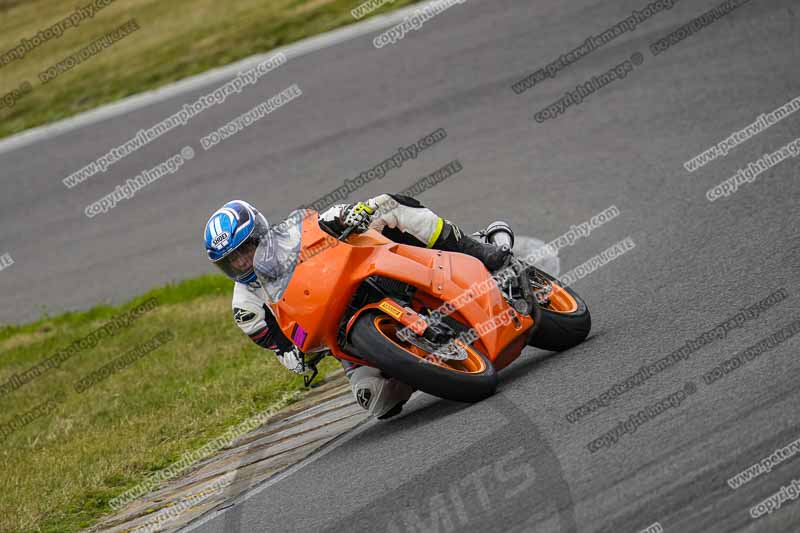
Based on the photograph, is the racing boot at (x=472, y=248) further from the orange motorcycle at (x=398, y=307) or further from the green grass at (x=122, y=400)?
the green grass at (x=122, y=400)

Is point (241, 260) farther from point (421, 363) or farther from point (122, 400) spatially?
point (122, 400)

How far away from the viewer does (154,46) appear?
2042cm

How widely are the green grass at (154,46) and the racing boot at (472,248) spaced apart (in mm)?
10547

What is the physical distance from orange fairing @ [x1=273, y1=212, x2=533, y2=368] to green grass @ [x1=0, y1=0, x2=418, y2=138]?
1094 centimetres

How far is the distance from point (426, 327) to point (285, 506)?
1231mm

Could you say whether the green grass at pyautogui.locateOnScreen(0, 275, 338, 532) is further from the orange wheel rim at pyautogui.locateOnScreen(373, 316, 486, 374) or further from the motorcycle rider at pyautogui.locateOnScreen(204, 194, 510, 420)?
the orange wheel rim at pyautogui.locateOnScreen(373, 316, 486, 374)

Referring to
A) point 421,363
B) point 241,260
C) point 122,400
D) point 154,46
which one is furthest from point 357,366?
point 154,46

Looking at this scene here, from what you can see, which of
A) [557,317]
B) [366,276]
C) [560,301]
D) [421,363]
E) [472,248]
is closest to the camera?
[421,363]

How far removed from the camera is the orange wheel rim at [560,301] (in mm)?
7109

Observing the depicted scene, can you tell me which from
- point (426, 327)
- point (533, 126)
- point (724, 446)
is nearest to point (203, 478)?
Answer: point (426, 327)

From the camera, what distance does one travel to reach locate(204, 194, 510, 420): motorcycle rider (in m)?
6.46

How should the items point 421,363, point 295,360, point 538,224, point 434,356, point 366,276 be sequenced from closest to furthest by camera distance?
point 421,363, point 434,356, point 366,276, point 295,360, point 538,224

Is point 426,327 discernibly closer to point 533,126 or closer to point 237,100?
point 533,126

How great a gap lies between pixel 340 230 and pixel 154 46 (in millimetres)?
14999
